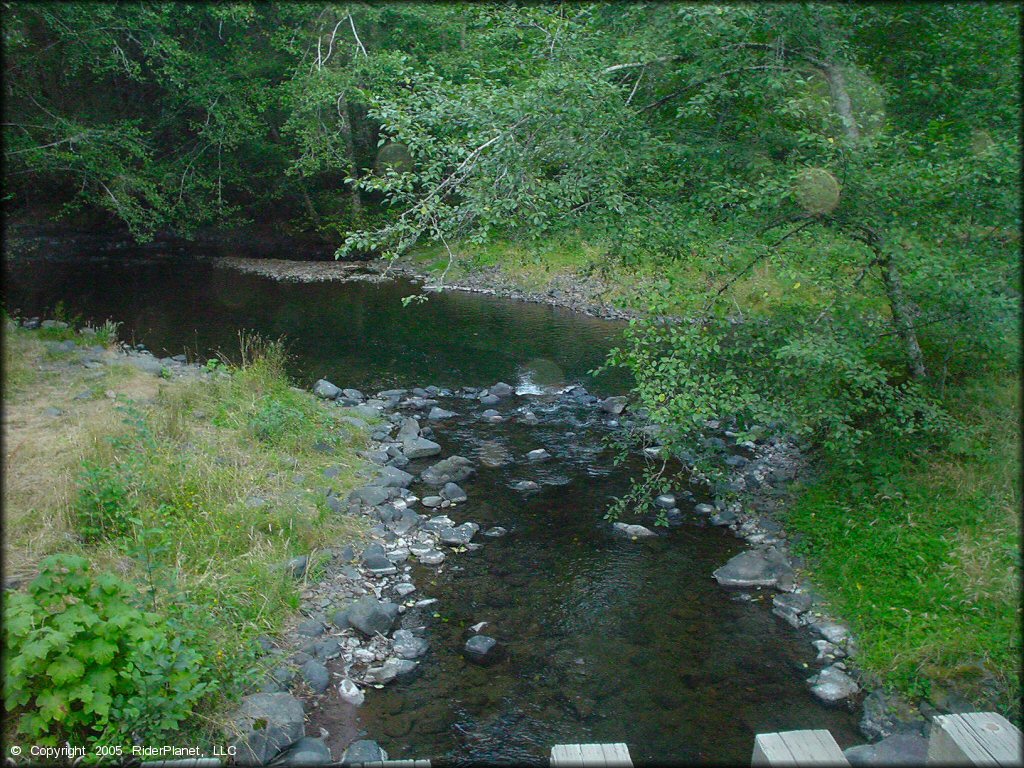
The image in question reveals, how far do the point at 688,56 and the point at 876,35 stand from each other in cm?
162

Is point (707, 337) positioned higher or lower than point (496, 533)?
higher

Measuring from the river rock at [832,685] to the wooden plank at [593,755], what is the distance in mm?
2849

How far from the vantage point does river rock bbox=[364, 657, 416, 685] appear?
507 cm

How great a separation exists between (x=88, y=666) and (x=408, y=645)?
2.27 metres

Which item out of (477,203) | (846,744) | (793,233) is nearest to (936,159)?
(793,233)

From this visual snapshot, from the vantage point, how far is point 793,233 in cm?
626

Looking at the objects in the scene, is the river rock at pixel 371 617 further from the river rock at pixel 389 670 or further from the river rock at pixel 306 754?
the river rock at pixel 306 754

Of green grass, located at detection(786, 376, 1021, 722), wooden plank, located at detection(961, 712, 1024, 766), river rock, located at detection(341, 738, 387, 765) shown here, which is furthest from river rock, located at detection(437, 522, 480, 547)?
wooden plank, located at detection(961, 712, 1024, 766)

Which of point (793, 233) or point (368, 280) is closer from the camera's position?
point (793, 233)

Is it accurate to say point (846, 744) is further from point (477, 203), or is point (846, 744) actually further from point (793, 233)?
point (477, 203)

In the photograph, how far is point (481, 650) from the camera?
5.34 m

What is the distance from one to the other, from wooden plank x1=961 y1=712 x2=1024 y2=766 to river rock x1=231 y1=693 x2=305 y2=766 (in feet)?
10.9

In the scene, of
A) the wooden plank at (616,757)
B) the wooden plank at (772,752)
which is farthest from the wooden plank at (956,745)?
the wooden plank at (616,757)

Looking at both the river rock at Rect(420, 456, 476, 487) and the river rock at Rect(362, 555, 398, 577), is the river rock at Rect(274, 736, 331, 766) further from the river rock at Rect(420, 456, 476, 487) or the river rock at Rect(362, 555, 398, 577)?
the river rock at Rect(420, 456, 476, 487)
